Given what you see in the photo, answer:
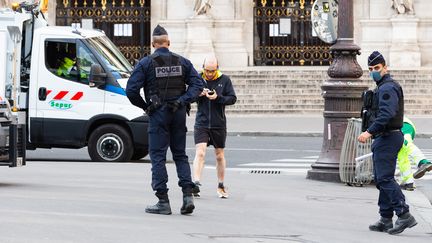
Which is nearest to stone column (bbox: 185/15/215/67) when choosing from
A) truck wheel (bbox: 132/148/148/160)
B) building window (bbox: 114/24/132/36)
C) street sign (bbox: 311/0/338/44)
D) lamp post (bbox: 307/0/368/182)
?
building window (bbox: 114/24/132/36)

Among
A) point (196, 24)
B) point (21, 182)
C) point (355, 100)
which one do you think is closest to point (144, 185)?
point (21, 182)

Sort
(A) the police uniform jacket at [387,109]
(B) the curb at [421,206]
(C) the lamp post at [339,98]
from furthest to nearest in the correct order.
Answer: (C) the lamp post at [339,98] < (B) the curb at [421,206] < (A) the police uniform jacket at [387,109]

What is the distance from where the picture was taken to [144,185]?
1627 centimetres

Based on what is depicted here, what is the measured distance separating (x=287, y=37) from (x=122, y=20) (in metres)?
5.46

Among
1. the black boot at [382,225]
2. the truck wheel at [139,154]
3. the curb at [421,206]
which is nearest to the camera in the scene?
the black boot at [382,225]

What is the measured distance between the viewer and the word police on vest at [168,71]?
1277 centimetres

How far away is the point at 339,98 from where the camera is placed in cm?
1764

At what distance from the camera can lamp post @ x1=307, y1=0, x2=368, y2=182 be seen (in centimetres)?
1758

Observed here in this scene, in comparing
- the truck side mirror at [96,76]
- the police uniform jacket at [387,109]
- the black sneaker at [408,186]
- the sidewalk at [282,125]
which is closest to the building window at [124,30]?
the sidewalk at [282,125]

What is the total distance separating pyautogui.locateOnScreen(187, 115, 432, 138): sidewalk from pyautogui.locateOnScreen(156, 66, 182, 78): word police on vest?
1606 centimetres

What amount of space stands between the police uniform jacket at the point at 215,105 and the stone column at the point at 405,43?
24.1 metres

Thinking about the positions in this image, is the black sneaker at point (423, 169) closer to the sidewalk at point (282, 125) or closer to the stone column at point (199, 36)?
the sidewalk at point (282, 125)

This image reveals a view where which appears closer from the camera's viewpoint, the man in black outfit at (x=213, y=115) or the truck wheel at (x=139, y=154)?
the man in black outfit at (x=213, y=115)

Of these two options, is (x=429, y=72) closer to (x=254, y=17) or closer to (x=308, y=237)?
(x=254, y=17)
